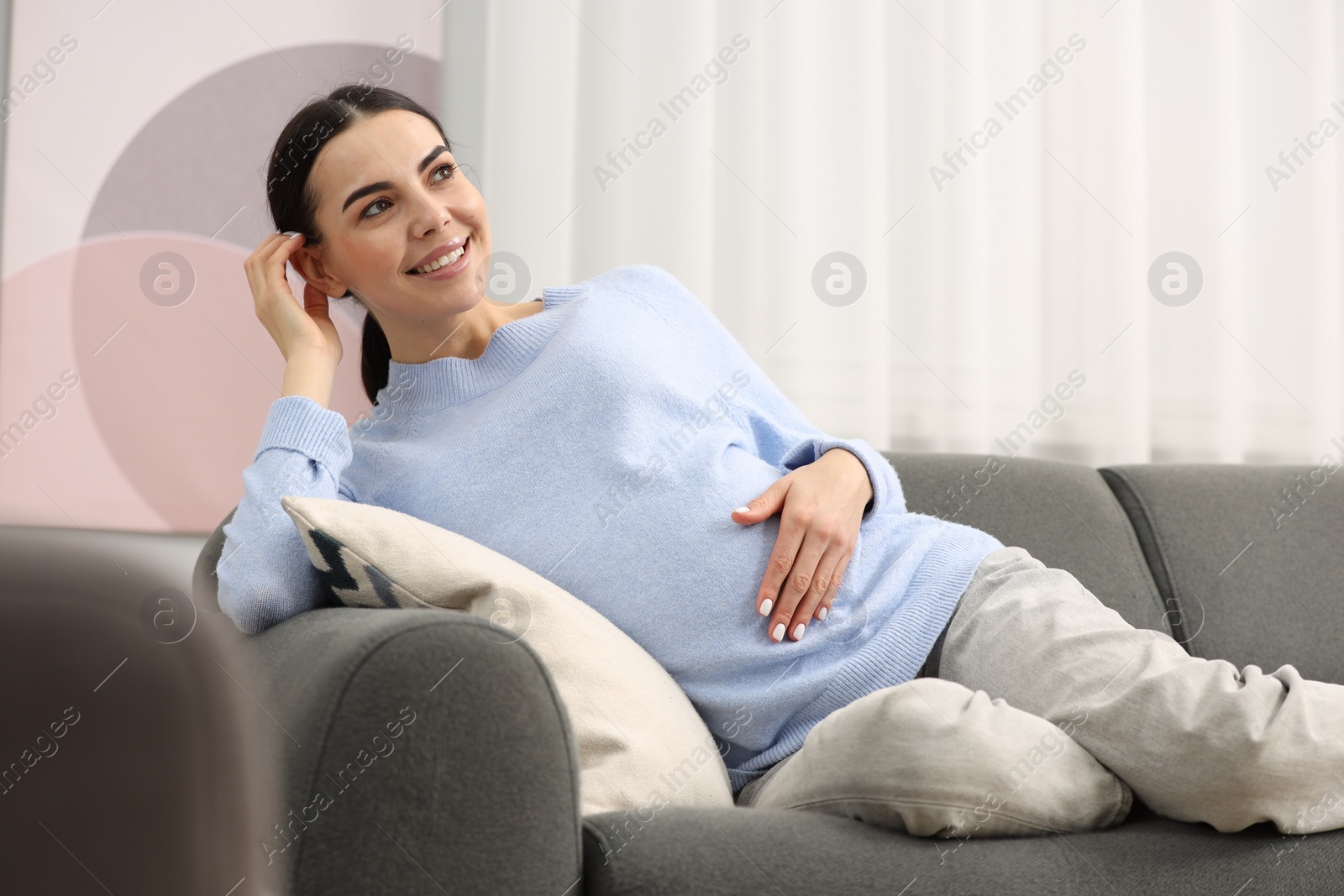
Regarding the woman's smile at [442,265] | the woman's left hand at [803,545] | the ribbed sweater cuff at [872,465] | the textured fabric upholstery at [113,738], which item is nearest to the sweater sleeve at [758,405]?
the ribbed sweater cuff at [872,465]

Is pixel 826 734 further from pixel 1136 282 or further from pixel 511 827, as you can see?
pixel 1136 282

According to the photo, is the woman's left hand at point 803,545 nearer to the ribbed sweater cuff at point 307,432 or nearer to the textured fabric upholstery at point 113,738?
the ribbed sweater cuff at point 307,432

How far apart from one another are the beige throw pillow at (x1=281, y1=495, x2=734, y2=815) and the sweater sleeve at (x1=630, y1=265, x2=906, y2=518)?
1.41ft

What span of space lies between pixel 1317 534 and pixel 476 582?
1305mm

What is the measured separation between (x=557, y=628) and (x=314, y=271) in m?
0.70

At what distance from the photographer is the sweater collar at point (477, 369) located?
4.29 feet

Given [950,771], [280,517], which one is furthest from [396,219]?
[950,771]

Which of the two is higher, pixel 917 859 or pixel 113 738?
pixel 113 738

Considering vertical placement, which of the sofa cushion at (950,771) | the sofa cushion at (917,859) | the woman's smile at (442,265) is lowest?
the sofa cushion at (917,859)

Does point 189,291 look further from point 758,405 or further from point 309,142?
point 758,405

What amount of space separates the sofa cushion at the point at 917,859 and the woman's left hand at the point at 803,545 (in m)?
0.29

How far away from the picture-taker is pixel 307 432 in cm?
114

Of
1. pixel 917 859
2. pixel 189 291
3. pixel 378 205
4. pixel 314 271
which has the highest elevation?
pixel 378 205

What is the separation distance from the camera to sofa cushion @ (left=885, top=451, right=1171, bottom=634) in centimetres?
146
